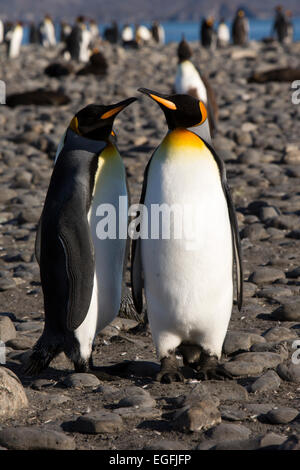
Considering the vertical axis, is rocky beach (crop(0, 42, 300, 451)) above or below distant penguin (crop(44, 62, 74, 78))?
below

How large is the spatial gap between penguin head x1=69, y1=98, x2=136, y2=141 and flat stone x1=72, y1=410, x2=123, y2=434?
1.32 m

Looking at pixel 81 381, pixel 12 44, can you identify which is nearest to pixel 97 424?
pixel 81 381

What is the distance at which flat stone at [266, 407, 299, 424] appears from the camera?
2.92 m

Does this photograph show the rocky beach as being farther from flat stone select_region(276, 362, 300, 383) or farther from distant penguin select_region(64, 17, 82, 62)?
distant penguin select_region(64, 17, 82, 62)

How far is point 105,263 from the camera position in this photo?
3629 mm

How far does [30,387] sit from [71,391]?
196mm

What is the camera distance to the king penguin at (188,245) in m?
3.47

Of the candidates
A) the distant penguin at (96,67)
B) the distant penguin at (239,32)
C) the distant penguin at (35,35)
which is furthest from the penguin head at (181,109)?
the distant penguin at (35,35)

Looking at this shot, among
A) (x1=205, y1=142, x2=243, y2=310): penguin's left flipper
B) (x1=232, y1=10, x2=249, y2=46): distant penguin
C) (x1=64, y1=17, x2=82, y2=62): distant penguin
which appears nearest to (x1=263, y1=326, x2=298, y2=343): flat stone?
(x1=205, y1=142, x2=243, y2=310): penguin's left flipper

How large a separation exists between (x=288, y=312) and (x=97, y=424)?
174 cm

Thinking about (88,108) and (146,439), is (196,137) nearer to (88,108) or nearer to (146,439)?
(88,108)
